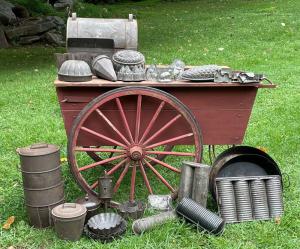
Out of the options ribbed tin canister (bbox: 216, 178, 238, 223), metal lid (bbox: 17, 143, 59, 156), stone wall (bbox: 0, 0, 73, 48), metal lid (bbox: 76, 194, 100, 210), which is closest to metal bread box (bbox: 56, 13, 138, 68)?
metal lid (bbox: 17, 143, 59, 156)

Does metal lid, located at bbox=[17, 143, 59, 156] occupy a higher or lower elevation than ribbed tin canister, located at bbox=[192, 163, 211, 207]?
higher

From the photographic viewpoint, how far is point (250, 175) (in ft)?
13.4

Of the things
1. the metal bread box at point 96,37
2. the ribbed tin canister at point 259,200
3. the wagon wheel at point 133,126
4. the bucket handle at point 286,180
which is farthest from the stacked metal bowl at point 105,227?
the bucket handle at point 286,180

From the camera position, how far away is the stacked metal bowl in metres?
3.53

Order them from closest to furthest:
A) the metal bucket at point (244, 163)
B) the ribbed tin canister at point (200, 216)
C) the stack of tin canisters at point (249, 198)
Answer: the ribbed tin canister at point (200, 216), the stack of tin canisters at point (249, 198), the metal bucket at point (244, 163)

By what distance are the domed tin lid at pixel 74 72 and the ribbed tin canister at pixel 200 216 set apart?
1154 millimetres

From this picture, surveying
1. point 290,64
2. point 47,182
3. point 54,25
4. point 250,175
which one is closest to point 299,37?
point 290,64

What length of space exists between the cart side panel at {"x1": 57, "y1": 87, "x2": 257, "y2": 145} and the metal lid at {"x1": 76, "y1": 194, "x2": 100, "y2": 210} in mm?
434

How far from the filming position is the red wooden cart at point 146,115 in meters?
3.75

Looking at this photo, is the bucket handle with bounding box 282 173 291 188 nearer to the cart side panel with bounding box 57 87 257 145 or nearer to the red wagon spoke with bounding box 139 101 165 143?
the cart side panel with bounding box 57 87 257 145

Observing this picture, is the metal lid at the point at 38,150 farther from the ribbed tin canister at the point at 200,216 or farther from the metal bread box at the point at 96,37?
the ribbed tin canister at the point at 200,216

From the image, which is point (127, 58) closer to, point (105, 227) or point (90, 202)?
point (90, 202)

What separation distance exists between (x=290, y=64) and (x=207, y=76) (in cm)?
574

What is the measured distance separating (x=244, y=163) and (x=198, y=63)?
554 cm
